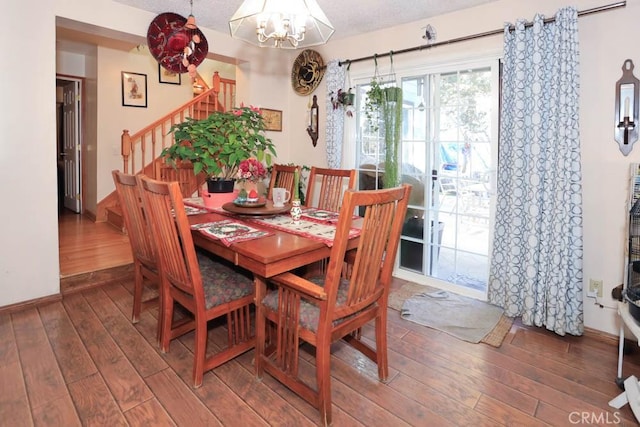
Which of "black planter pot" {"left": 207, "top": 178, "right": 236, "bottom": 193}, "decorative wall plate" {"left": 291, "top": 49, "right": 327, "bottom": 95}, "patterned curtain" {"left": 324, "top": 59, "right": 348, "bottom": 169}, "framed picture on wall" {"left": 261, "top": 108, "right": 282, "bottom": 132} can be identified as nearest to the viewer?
"black planter pot" {"left": 207, "top": 178, "right": 236, "bottom": 193}

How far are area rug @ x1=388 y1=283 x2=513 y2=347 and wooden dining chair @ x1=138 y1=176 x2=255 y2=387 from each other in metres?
1.31

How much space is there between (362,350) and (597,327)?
5.47ft

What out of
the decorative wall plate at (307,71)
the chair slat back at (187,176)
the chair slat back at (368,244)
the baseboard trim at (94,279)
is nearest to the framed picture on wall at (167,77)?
the chair slat back at (187,176)

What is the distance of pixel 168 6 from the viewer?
3.13 meters

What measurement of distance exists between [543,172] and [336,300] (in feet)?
5.79

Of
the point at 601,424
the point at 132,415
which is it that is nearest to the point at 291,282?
the point at 132,415

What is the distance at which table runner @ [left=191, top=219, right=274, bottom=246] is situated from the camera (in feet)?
6.14

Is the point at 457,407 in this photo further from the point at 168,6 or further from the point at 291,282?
the point at 168,6

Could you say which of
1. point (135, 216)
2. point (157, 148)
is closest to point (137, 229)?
point (135, 216)

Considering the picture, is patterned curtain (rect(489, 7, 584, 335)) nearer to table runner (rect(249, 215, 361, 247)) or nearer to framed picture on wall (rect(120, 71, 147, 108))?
table runner (rect(249, 215, 361, 247))

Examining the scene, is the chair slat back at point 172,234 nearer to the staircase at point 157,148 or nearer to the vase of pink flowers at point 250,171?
the vase of pink flowers at point 250,171

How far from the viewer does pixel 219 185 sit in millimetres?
2656

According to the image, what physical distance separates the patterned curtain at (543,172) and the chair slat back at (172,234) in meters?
Result: 2.16

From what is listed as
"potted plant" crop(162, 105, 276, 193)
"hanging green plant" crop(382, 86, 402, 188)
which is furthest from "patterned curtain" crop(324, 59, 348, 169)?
"potted plant" crop(162, 105, 276, 193)
